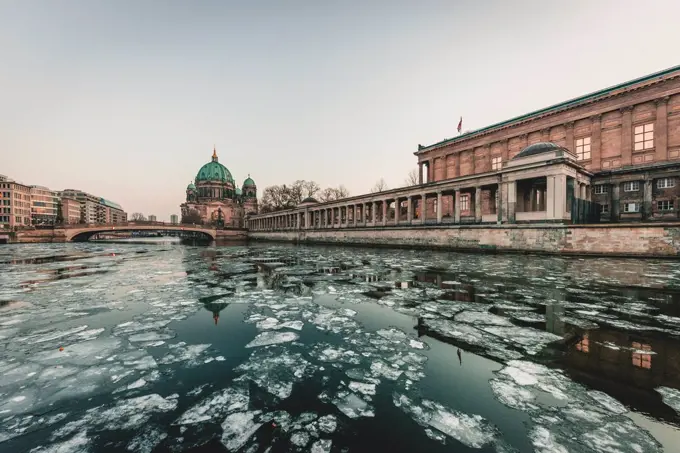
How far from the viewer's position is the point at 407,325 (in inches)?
206

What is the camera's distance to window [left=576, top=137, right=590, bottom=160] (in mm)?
29266

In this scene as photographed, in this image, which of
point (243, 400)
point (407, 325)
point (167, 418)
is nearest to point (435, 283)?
point (407, 325)

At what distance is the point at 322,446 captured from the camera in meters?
2.24

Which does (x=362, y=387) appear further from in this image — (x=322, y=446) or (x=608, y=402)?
(x=608, y=402)

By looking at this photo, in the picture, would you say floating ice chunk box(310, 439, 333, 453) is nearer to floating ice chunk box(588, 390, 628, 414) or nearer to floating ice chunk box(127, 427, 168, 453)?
floating ice chunk box(127, 427, 168, 453)

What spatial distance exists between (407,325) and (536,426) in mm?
2785

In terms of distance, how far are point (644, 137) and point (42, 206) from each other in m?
161

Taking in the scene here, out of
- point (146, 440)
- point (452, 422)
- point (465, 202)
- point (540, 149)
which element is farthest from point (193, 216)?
point (452, 422)

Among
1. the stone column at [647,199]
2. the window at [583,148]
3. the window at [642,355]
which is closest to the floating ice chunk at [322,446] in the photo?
the window at [642,355]

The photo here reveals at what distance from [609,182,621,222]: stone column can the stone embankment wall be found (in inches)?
469

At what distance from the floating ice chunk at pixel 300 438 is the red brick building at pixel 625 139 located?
27233 mm

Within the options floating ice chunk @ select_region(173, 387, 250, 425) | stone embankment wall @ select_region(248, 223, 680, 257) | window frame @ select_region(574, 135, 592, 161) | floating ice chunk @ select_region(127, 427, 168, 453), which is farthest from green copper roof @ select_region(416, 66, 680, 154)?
floating ice chunk @ select_region(127, 427, 168, 453)

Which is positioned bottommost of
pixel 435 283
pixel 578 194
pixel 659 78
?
pixel 435 283

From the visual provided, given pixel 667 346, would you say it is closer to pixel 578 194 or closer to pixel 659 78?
pixel 578 194
